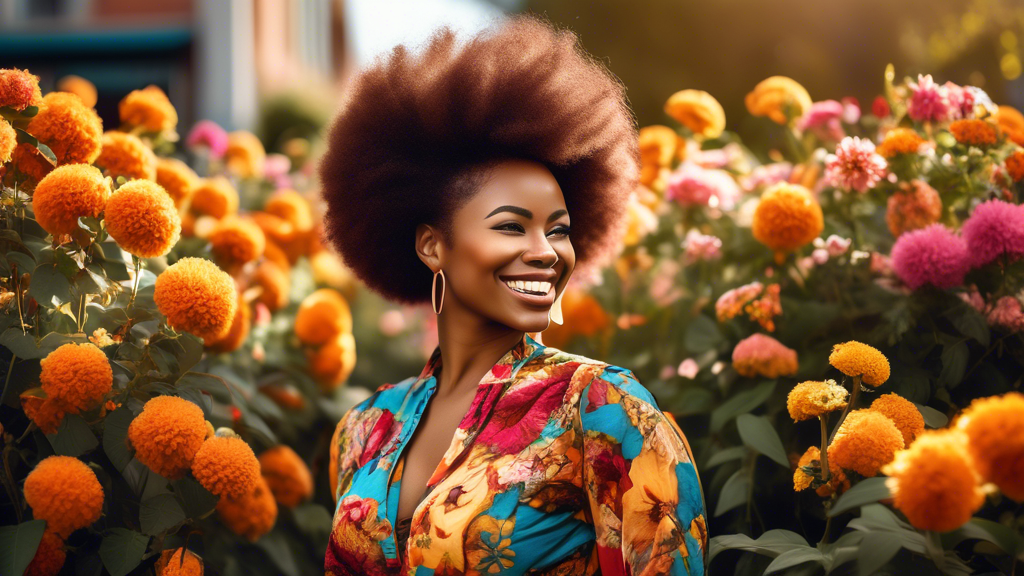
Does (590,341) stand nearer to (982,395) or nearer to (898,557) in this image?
(982,395)

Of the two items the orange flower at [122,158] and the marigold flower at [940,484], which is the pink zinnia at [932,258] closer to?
the marigold flower at [940,484]

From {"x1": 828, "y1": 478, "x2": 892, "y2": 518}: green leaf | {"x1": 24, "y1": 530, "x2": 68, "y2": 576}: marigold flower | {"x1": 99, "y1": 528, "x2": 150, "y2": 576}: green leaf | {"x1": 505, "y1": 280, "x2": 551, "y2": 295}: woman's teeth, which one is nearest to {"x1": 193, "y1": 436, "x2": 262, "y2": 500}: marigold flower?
{"x1": 99, "y1": 528, "x2": 150, "y2": 576}: green leaf

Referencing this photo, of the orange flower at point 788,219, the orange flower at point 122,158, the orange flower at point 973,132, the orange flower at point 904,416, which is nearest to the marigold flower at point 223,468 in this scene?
the orange flower at point 122,158

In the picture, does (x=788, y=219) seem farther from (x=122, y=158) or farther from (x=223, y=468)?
(x=122, y=158)

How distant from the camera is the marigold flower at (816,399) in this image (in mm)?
1342

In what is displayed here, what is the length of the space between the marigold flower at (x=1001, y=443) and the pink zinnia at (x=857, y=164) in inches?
41.4

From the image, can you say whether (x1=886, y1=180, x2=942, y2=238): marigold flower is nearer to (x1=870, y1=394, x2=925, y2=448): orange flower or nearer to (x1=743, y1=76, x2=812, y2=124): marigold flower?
(x1=743, y1=76, x2=812, y2=124): marigold flower

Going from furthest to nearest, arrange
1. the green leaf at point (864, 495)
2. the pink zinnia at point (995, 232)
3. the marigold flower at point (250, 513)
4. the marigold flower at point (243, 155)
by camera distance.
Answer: the marigold flower at point (243, 155) → the marigold flower at point (250, 513) → the pink zinnia at point (995, 232) → the green leaf at point (864, 495)

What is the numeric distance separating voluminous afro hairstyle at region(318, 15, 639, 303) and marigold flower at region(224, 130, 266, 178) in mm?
1214

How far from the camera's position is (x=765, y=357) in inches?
71.1

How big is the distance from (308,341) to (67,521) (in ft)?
3.80

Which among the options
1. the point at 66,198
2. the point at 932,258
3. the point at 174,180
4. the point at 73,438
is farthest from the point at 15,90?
the point at 932,258

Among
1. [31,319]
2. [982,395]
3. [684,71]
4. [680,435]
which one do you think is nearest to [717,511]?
[680,435]

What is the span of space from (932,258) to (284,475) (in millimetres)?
1692
